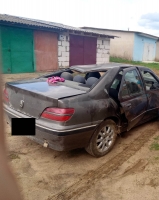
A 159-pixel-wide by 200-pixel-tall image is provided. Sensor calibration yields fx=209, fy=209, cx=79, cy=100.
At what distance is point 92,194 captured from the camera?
8.65ft

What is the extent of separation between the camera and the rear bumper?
289 centimetres

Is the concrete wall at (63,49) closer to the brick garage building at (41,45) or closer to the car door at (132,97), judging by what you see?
the brick garage building at (41,45)

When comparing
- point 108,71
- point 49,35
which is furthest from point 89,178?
point 49,35

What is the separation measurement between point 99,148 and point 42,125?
1.06 metres

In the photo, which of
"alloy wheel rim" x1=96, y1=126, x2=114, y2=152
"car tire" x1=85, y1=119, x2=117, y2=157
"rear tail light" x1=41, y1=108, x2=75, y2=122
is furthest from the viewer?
"alloy wheel rim" x1=96, y1=126, x2=114, y2=152

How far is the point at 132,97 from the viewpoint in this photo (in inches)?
153

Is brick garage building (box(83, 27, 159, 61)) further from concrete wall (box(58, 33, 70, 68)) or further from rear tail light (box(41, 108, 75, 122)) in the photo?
rear tail light (box(41, 108, 75, 122))

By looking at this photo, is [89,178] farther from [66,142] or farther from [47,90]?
[47,90]

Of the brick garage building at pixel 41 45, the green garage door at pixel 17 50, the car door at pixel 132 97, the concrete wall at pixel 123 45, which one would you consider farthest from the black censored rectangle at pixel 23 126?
the concrete wall at pixel 123 45

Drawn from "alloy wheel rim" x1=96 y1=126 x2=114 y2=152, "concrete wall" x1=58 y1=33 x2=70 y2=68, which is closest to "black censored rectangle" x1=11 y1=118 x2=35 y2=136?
"alloy wheel rim" x1=96 y1=126 x2=114 y2=152

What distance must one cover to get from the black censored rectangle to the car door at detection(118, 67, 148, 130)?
5.11ft

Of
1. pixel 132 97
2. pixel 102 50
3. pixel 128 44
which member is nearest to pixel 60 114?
pixel 132 97

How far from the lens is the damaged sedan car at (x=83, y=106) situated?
293 centimetres

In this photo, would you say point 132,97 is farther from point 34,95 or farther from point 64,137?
point 34,95
